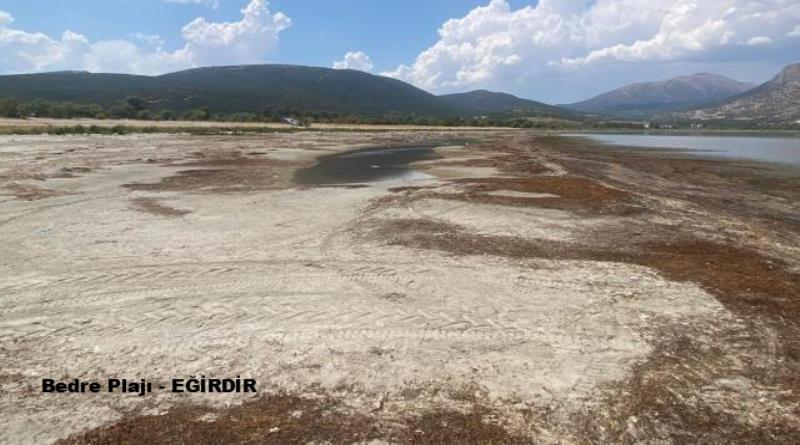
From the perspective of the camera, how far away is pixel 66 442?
5066 millimetres

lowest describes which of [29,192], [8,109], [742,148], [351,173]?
[742,148]

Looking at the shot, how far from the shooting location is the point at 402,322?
8078mm

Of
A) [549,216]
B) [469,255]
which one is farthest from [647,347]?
[549,216]

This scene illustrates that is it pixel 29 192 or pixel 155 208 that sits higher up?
pixel 29 192

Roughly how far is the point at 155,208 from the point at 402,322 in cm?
1271

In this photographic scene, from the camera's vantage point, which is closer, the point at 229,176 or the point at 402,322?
the point at 402,322

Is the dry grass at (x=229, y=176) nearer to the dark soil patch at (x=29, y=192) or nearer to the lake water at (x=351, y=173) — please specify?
the lake water at (x=351, y=173)

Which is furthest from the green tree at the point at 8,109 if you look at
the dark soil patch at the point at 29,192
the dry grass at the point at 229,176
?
the dark soil patch at the point at 29,192

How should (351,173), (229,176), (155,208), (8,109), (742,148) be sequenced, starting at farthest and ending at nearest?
(8,109), (742,148), (351,173), (229,176), (155,208)

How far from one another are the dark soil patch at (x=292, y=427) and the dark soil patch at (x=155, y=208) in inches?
472

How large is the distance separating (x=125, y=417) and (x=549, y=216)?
14.0 m

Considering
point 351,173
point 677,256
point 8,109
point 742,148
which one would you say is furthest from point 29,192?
point 8,109

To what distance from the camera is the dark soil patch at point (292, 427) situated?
5164mm

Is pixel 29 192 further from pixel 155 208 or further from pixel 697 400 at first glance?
pixel 697 400
